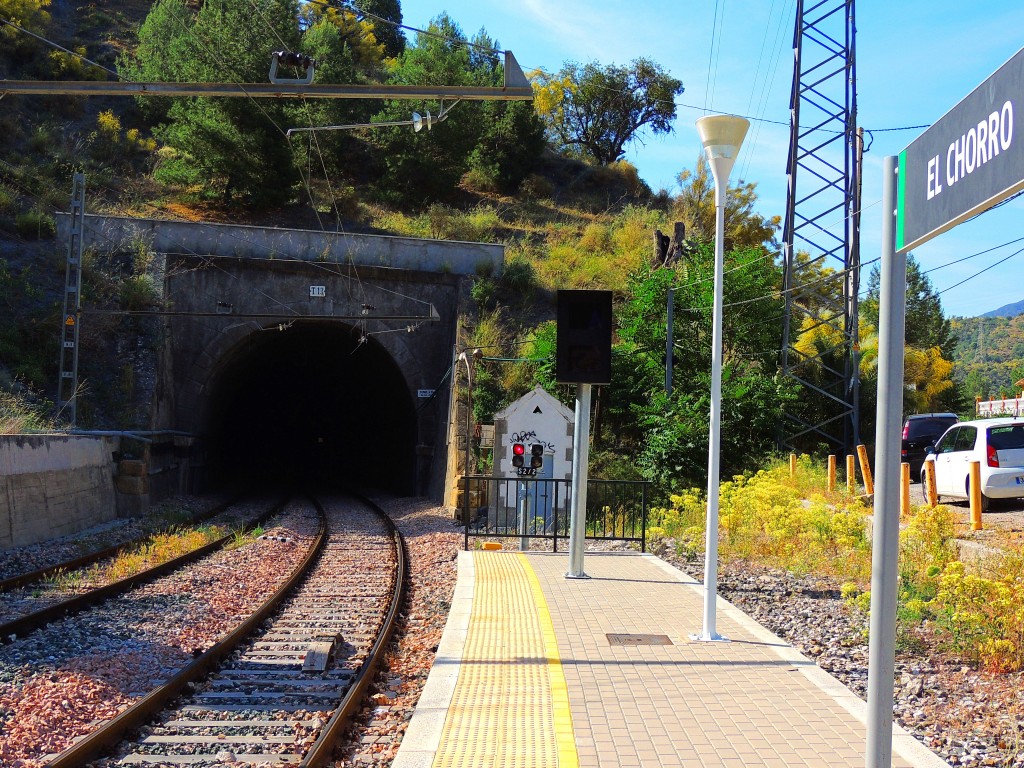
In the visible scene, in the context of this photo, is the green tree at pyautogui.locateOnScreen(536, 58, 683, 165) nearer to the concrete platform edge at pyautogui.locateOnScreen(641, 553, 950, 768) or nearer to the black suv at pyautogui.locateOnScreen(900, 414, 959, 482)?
the black suv at pyautogui.locateOnScreen(900, 414, 959, 482)

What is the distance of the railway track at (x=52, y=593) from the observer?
974 centimetres

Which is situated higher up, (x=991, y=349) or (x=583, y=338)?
(x=991, y=349)

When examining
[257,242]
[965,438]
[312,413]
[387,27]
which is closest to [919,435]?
[965,438]

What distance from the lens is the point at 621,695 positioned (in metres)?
6.88

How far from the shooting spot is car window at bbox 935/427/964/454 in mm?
16953

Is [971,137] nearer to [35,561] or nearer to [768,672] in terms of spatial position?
[768,672]

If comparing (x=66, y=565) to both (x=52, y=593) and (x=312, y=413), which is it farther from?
(x=312, y=413)

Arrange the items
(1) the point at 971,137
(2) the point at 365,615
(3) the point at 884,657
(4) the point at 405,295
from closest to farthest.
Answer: (1) the point at 971,137 → (3) the point at 884,657 → (2) the point at 365,615 → (4) the point at 405,295

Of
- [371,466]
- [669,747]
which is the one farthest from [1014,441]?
[371,466]

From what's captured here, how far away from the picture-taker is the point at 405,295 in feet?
101

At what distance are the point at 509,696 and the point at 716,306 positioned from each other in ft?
13.2

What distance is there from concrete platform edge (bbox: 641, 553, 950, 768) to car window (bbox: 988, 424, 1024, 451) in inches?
248

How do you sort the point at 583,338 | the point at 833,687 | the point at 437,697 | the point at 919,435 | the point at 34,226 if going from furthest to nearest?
1. the point at 34,226
2. the point at 919,435
3. the point at 583,338
4. the point at 833,687
5. the point at 437,697

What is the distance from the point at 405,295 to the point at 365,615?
2010 centimetres
